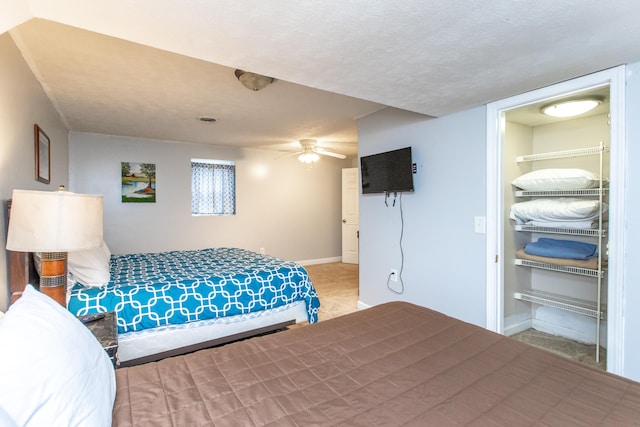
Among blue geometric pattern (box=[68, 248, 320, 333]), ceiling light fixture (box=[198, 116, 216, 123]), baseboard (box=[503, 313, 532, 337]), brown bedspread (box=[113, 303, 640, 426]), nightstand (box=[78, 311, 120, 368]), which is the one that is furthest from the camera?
ceiling light fixture (box=[198, 116, 216, 123])

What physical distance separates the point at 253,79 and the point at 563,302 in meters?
3.18

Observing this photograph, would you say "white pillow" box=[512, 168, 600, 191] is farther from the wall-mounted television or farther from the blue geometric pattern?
the blue geometric pattern

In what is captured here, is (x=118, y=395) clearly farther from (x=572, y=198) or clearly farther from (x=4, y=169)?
(x=572, y=198)

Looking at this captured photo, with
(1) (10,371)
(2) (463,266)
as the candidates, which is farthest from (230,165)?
(1) (10,371)

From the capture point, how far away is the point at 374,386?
1.11 m

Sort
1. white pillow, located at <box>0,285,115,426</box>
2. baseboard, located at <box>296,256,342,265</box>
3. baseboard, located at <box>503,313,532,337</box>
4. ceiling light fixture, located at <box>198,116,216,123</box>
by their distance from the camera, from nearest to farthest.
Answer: white pillow, located at <box>0,285,115,426</box>, baseboard, located at <box>503,313,532,337</box>, ceiling light fixture, located at <box>198,116,216,123</box>, baseboard, located at <box>296,256,342,265</box>

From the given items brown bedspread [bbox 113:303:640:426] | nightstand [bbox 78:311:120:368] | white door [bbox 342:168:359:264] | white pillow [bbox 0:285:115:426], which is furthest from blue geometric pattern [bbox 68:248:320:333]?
white door [bbox 342:168:359:264]

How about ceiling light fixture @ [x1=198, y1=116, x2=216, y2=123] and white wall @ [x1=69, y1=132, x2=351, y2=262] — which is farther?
white wall @ [x1=69, y1=132, x2=351, y2=262]

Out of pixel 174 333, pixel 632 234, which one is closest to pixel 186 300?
pixel 174 333

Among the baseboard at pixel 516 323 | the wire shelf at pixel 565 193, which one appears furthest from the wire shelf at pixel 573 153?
the baseboard at pixel 516 323

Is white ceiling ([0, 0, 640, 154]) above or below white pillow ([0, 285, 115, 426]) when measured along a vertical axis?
above

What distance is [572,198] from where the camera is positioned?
261cm

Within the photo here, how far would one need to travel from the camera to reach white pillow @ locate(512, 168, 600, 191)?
2.43 metres

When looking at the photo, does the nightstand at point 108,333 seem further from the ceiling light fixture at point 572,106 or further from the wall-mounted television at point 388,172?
the ceiling light fixture at point 572,106
